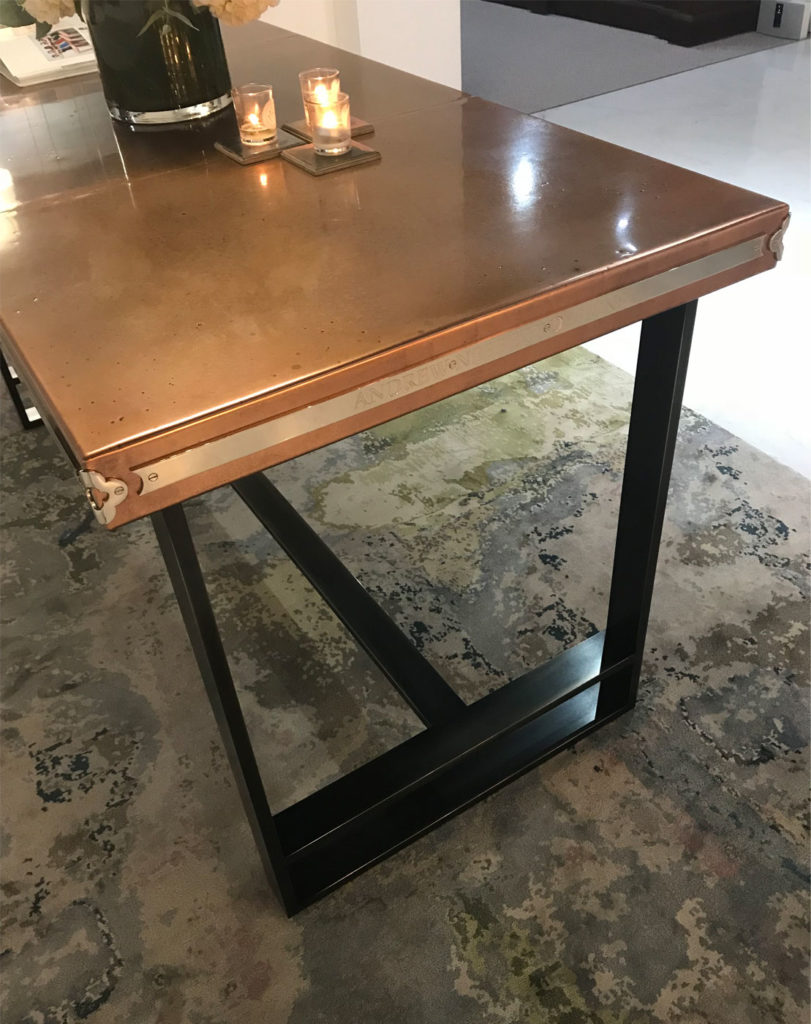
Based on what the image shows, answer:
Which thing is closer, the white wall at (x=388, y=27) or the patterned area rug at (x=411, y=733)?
the patterned area rug at (x=411, y=733)

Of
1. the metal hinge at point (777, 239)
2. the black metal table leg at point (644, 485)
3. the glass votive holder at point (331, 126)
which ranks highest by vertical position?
the glass votive holder at point (331, 126)

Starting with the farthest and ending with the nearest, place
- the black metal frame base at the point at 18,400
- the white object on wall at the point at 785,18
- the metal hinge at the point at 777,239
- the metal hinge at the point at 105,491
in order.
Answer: the white object on wall at the point at 785,18, the black metal frame base at the point at 18,400, the metal hinge at the point at 777,239, the metal hinge at the point at 105,491

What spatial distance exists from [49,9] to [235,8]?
0.93 feet

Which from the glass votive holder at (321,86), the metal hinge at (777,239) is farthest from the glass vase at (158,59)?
the metal hinge at (777,239)

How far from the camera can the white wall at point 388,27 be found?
3.13 m

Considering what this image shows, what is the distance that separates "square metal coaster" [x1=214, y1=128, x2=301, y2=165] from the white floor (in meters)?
1.34

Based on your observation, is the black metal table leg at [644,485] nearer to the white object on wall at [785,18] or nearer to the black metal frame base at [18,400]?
the black metal frame base at [18,400]

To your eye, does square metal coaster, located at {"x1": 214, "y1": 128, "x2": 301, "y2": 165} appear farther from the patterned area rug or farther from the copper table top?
the patterned area rug

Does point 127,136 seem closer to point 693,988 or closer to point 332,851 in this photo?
point 332,851

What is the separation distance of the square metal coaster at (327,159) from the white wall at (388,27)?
206cm

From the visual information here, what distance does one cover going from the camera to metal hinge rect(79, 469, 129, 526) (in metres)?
0.74

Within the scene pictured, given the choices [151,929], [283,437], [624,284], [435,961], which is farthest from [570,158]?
[151,929]

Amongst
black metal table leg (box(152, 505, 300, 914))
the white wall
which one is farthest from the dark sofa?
black metal table leg (box(152, 505, 300, 914))
